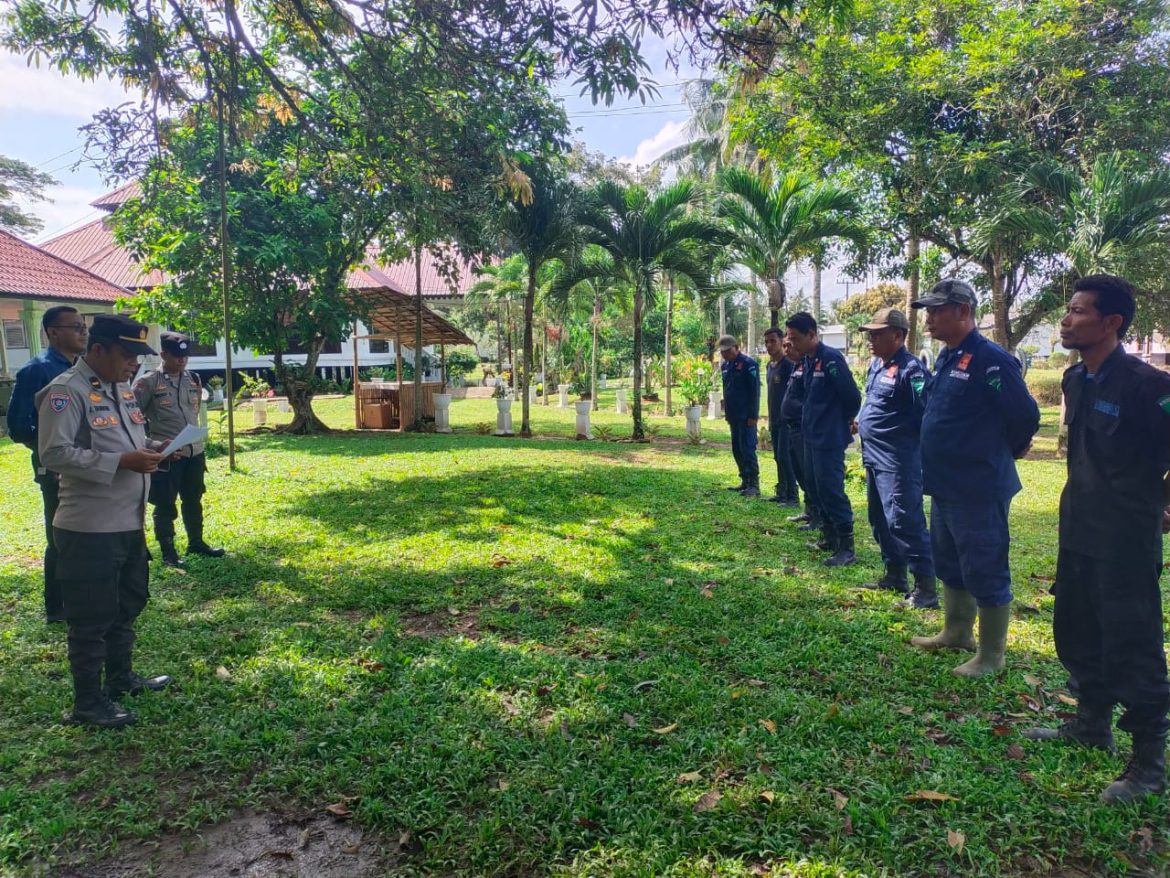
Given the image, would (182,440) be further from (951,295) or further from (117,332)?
(951,295)

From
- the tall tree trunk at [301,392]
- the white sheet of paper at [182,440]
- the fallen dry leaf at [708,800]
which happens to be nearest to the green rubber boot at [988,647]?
the fallen dry leaf at [708,800]

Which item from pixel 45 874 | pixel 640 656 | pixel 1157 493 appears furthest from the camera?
pixel 640 656

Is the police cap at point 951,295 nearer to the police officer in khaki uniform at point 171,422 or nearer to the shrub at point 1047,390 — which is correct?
the police officer in khaki uniform at point 171,422

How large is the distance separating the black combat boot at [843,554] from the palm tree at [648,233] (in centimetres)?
815

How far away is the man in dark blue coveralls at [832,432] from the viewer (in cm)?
565

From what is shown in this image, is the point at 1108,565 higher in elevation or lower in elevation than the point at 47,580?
higher

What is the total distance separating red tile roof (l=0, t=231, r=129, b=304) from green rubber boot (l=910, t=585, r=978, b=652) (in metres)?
19.4

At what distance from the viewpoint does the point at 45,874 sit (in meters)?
2.39

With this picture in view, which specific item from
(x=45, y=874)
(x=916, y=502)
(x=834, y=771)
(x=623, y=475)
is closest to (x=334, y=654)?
(x=45, y=874)

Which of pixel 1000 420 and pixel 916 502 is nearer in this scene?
pixel 1000 420

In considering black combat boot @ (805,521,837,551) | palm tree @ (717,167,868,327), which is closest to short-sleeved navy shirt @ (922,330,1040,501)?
black combat boot @ (805,521,837,551)

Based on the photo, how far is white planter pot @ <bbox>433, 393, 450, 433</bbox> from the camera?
1642cm

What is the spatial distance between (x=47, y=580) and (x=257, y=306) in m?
10.4

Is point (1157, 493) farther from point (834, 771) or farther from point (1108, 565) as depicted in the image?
point (834, 771)
